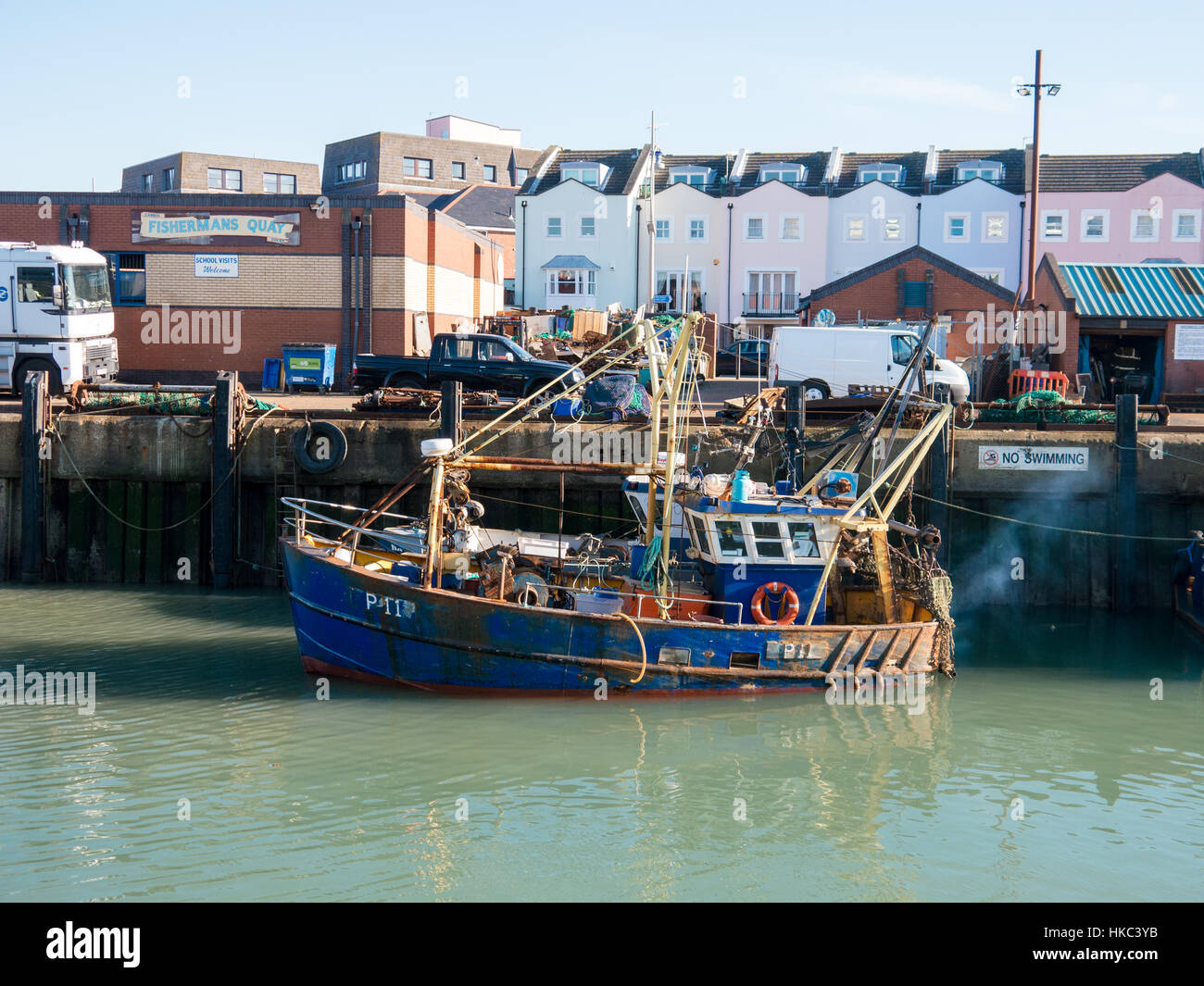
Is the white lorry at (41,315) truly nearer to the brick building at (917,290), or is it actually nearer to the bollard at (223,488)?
the bollard at (223,488)

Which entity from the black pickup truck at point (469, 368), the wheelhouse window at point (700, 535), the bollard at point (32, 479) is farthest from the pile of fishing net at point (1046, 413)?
the bollard at point (32, 479)

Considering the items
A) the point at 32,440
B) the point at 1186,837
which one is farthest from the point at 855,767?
the point at 32,440

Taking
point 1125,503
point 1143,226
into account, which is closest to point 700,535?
point 1125,503

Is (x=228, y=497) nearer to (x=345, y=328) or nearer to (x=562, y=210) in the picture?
(x=345, y=328)

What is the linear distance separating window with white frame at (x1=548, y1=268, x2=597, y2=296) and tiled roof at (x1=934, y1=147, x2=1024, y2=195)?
15.5m

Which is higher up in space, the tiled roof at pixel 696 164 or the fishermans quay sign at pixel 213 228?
the tiled roof at pixel 696 164

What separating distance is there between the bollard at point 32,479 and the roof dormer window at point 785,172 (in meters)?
38.0

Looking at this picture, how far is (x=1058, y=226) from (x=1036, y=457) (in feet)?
110

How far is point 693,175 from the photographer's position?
52.1 metres

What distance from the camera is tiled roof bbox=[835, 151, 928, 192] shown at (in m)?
51.0

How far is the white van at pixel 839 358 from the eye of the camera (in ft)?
83.4

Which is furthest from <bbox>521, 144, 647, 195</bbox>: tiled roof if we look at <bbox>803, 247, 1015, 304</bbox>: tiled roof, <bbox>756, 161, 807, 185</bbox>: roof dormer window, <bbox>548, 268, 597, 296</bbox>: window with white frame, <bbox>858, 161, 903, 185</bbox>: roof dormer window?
<bbox>803, 247, 1015, 304</bbox>: tiled roof

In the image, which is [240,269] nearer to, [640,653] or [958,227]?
[640,653]

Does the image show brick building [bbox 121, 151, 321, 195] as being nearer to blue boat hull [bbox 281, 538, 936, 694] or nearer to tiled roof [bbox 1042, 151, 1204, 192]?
tiled roof [bbox 1042, 151, 1204, 192]
